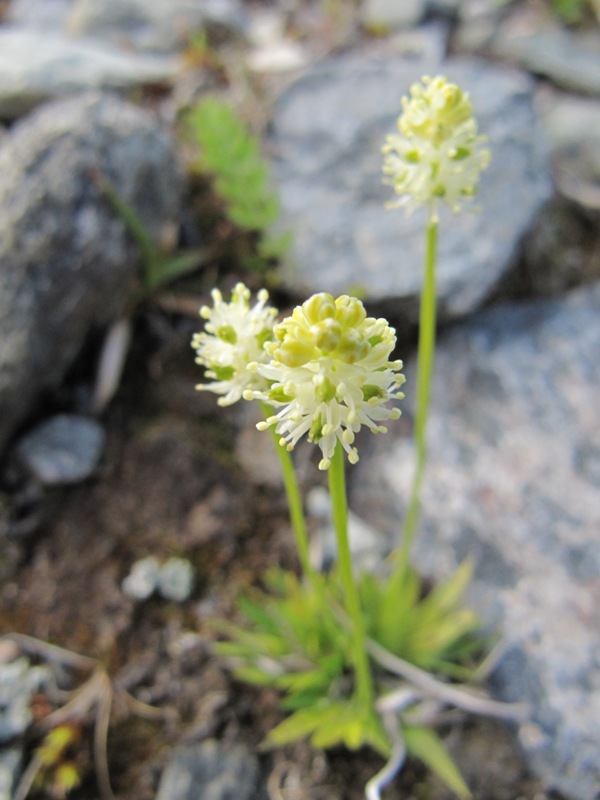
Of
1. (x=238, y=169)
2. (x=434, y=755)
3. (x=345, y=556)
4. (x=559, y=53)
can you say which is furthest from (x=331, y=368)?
(x=559, y=53)

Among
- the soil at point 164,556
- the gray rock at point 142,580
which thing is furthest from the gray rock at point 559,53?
the gray rock at point 142,580

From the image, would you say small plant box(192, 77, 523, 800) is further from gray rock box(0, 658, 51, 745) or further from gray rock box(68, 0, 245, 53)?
gray rock box(68, 0, 245, 53)

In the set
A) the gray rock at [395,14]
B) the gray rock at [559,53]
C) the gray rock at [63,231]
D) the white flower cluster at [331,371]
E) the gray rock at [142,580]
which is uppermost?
the gray rock at [395,14]

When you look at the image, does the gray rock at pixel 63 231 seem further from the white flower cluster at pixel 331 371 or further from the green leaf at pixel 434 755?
the green leaf at pixel 434 755

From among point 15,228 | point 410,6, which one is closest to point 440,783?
point 15,228

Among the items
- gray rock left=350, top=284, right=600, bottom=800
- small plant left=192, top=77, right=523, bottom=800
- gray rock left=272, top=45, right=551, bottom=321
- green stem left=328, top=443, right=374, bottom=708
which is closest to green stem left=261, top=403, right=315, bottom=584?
small plant left=192, top=77, right=523, bottom=800

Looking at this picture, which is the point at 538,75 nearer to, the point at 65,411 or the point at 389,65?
the point at 389,65

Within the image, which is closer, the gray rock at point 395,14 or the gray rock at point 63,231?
the gray rock at point 63,231
